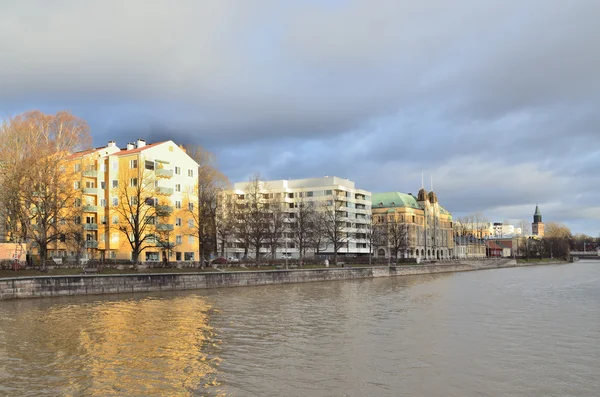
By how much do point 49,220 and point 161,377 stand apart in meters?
47.9

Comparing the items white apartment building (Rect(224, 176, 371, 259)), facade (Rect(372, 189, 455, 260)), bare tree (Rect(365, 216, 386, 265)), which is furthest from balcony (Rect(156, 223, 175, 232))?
facade (Rect(372, 189, 455, 260))

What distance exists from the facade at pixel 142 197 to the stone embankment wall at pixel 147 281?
20348 millimetres

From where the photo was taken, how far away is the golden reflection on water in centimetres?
1834

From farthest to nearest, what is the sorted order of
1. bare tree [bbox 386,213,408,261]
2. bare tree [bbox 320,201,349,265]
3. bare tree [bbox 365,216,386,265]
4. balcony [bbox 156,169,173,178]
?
bare tree [bbox 386,213,408,261]
bare tree [bbox 365,216,386,265]
bare tree [bbox 320,201,349,265]
balcony [bbox 156,169,173,178]

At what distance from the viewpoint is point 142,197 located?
8506 cm

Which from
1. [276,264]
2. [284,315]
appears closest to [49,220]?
[284,315]

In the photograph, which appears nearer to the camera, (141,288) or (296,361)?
(296,361)

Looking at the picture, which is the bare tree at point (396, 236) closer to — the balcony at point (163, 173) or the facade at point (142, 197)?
the facade at point (142, 197)

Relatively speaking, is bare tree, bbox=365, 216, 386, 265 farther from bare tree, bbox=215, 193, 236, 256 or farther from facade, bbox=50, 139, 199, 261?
facade, bbox=50, 139, 199, 261

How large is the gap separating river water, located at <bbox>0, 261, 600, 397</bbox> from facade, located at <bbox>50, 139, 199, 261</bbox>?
4403 cm

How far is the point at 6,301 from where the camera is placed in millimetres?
45188

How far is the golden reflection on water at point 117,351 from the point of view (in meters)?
18.3

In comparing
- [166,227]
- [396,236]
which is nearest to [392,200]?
[396,236]

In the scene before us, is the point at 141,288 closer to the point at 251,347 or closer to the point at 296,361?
the point at 251,347
